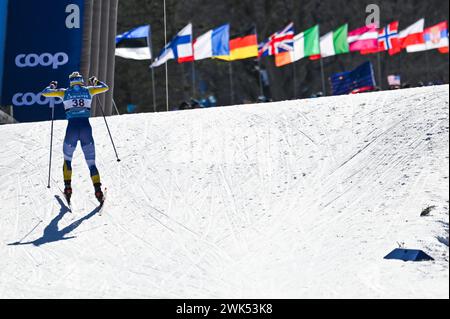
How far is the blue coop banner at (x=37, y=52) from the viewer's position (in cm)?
2148

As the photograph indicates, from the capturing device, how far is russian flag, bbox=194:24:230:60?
30.4 m

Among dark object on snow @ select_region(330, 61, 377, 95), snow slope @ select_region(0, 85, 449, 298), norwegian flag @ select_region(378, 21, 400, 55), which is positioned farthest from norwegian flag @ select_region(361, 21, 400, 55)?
snow slope @ select_region(0, 85, 449, 298)

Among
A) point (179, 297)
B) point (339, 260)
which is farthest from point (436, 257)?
point (179, 297)

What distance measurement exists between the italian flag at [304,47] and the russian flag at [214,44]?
2961 millimetres

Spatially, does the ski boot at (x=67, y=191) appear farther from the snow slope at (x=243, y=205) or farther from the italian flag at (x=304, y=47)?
the italian flag at (x=304, y=47)

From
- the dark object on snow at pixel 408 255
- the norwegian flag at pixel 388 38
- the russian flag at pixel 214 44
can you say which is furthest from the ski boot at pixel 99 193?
the norwegian flag at pixel 388 38

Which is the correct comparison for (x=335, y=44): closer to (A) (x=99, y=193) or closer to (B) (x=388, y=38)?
(B) (x=388, y=38)

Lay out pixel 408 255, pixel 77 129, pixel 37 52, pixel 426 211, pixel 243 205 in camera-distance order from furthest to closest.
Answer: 1. pixel 37 52
2. pixel 77 129
3. pixel 243 205
4. pixel 426 211
5. pixel 408 255

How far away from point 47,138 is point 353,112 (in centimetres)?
550

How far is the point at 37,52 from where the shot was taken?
21.8 m

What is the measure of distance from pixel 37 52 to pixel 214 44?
31.9 feet

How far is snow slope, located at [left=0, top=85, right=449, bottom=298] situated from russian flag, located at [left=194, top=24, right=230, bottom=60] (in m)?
12.4

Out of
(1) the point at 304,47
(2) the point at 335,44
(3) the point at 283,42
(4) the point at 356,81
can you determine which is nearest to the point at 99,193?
(4) the point at 356,81

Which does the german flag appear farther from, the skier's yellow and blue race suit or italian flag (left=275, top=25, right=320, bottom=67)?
the skier's yellow and blue race suit
